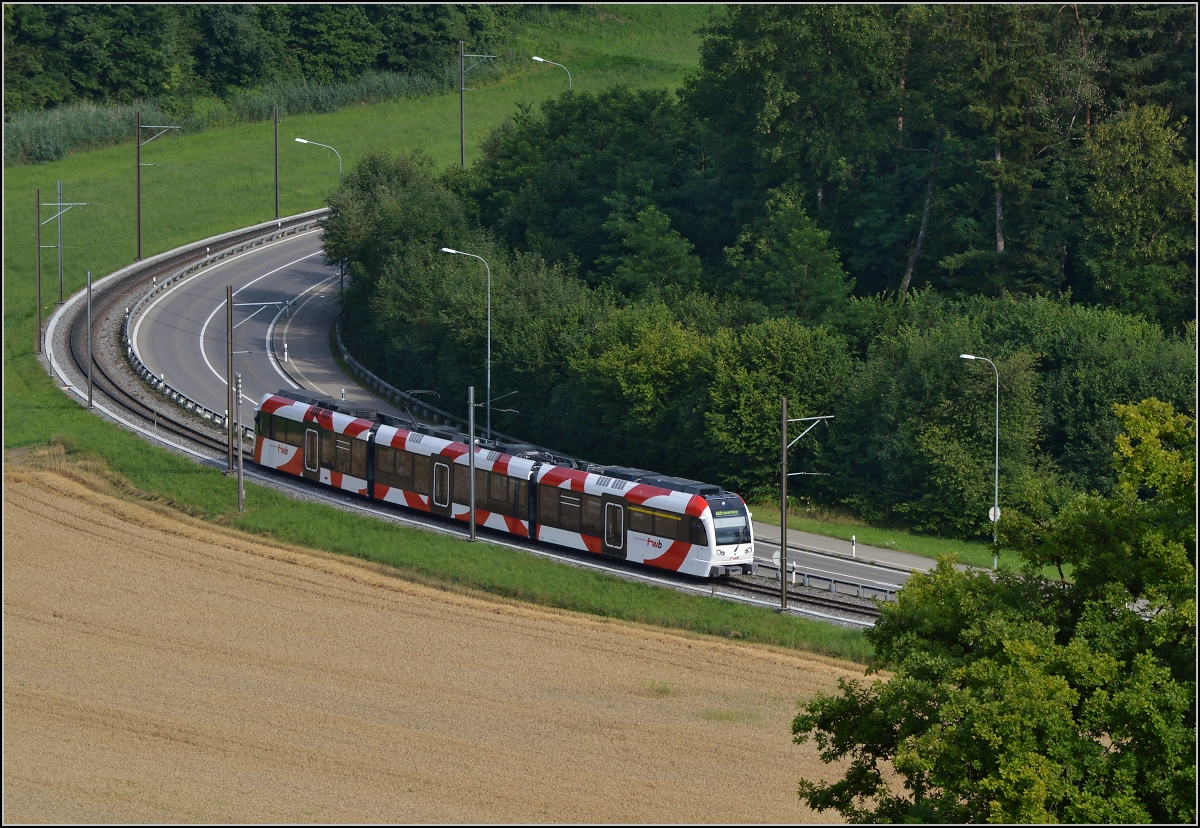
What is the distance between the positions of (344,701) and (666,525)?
11.6m

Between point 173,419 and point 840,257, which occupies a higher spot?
point 840,257

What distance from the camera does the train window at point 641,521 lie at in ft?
143

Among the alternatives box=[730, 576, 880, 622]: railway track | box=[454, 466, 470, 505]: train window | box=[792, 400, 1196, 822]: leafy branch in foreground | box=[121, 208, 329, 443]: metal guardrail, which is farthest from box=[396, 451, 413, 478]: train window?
box=[792, 400, 1196, 822]: leafy branch in foreground

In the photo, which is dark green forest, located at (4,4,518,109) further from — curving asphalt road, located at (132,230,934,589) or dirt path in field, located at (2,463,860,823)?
dirt path in field, located at (2,463,860,823)

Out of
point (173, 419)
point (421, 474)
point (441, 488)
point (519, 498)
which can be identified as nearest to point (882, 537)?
point (519, 498)

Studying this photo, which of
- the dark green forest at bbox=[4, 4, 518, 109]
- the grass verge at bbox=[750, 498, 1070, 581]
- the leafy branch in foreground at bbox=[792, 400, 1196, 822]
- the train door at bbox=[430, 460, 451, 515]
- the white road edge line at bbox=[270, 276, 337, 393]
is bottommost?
the grass verge at bbox=[750, 498, 1070, 581]

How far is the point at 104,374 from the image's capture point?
69812mm

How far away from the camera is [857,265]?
70.0 metres

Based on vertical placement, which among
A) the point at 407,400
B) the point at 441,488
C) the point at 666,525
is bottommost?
the point at 407,400

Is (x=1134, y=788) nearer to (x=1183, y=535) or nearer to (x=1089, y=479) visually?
(x=1183, y=535)

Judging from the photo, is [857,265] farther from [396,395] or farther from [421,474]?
[421,474]

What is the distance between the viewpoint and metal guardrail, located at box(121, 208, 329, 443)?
64.4 metres

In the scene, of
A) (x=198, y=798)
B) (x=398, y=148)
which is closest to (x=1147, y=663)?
(x=198, y=798)

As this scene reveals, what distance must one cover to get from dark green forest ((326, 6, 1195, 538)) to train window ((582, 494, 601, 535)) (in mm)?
12021
